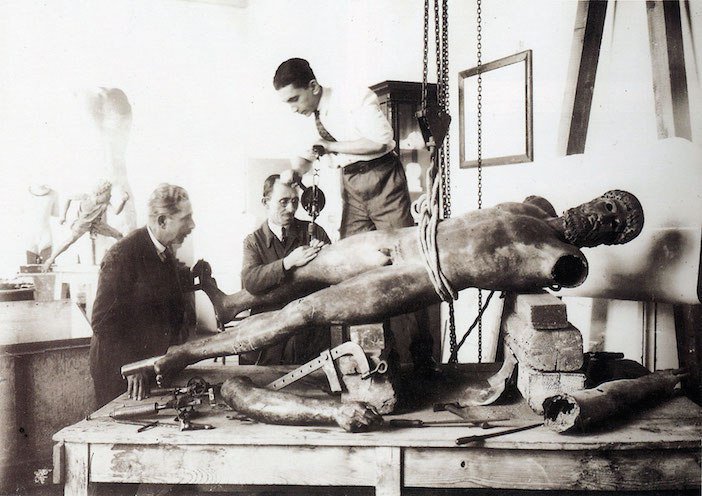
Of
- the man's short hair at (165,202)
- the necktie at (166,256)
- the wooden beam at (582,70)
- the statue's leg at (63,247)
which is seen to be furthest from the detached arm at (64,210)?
the wooden beam at (582,70)

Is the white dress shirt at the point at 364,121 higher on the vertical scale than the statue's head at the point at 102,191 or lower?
higher

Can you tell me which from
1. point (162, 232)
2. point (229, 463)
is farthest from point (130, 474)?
point (162, 232)

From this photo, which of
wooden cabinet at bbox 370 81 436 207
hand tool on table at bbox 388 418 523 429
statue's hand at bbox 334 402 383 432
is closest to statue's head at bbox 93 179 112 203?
wooden cabinet at bbox 370 81 436 207

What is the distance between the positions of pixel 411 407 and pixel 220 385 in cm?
75

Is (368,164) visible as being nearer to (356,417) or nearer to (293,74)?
(293,74)

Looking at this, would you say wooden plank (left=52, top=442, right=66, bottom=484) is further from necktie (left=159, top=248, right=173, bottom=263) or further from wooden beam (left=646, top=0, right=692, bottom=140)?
wooden beam (left=646, top=0, right=692, bottom=140)

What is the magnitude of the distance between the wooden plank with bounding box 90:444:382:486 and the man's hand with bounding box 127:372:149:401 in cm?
40

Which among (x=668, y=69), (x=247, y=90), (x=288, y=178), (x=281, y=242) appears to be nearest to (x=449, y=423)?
(x=281, y=242)

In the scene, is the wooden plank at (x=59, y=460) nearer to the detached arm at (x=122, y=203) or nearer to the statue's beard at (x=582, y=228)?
the statue's beard at (x=582, y=228)

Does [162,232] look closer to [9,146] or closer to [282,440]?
[9,146]

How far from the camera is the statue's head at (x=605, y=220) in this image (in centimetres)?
197

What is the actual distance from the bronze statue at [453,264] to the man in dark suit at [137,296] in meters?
0.65

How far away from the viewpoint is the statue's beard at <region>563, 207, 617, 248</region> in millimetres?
1966

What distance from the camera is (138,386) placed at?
Answer: 84.1 inches
